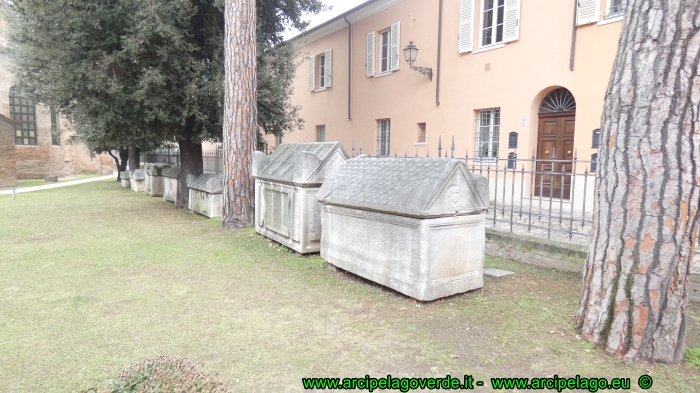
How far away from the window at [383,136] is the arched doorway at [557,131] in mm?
5532

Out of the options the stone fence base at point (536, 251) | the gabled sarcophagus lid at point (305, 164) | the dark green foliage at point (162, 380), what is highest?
the gabled sarcophagus lid at point (305, 164)

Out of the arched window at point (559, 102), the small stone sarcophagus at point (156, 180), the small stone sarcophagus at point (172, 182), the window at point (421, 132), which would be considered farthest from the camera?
the small stone sarcophagus at point (156, 180)

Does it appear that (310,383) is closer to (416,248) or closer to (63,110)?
(416,248)

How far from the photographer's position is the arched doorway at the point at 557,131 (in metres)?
10.1

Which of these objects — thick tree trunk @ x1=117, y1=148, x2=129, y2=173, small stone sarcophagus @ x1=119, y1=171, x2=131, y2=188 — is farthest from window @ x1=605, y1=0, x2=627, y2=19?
thick tree trunk @ x1=117, y1=148, x2=129, y2=173

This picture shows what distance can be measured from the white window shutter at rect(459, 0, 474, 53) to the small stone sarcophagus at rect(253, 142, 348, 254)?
7.31m

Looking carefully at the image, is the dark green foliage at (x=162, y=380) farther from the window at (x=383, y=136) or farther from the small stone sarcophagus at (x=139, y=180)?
the small stone sarcophagus at (x=139, y=180)

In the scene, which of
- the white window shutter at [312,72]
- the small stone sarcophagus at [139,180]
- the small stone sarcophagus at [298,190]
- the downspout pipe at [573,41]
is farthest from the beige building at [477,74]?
the small stone sarcophagus at [139,180]

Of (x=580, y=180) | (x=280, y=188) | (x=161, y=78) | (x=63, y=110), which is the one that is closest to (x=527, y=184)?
(x=580, y=180)

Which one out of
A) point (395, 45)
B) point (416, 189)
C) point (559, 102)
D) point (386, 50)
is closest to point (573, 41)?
point (559, 102)

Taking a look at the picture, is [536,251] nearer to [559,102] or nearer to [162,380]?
[162,380]

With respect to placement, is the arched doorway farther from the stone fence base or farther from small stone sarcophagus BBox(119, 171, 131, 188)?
small stone sarcophagus BBox(119, 171, 131, 188)

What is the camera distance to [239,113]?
781 cm

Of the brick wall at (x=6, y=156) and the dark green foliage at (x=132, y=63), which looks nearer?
the dark green foliage at (x=132, y=63)
